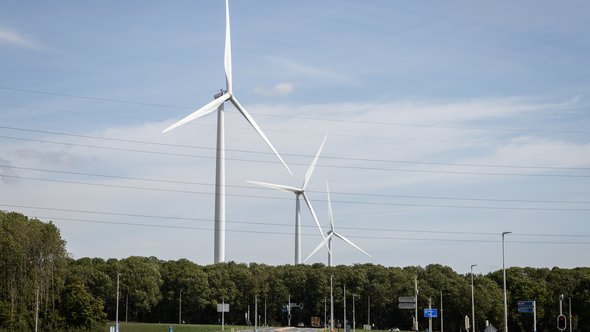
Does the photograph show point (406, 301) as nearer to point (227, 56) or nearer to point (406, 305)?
point (406, 305)

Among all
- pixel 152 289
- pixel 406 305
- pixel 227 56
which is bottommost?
pixel 406 305

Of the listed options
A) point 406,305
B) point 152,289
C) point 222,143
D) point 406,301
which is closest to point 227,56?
point 222,143

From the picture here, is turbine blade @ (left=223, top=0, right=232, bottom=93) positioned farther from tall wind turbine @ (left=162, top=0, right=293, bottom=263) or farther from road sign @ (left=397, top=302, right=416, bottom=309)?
road sign @ (left=397, top=302, right=416, bottom=309)

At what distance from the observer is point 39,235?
137m

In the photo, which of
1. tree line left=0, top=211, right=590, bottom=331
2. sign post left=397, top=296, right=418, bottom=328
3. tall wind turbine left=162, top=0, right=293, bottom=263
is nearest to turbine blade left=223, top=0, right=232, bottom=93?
tall wind turbine left=162, top=0, right=293, bottom=263

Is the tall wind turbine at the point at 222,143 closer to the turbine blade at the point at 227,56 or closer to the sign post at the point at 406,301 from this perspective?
the turbine blade at the point at 227,56

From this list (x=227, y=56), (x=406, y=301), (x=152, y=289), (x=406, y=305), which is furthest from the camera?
(x=152, y=289)

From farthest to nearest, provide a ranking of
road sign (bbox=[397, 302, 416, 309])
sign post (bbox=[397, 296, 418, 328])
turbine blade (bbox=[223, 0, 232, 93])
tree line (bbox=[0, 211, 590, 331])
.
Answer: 1. tree line (bbox=[0, 211, 590, 331])
2. turbine blade (bbox=[223, 0, 232, 93])
3. road sign (bbox=[397, 302, 416, 309])
4. sign post (bbox=[397, 296, 418, 328])

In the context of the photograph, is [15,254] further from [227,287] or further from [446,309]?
[446,309]

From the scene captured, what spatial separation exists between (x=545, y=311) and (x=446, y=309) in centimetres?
1963

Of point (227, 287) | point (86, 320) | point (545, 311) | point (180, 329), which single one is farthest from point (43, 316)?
point (545, 311)

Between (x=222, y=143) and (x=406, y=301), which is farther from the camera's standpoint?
(x=222, y=143)

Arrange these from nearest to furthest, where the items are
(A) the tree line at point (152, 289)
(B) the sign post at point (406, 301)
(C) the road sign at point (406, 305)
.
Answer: (B) the sign post at point (406, 301), (C) the road sign at point (406, 305), (A) the tree line at point (152, 289)

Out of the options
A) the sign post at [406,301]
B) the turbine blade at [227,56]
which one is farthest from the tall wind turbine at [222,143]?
the sign post at [406,301]
